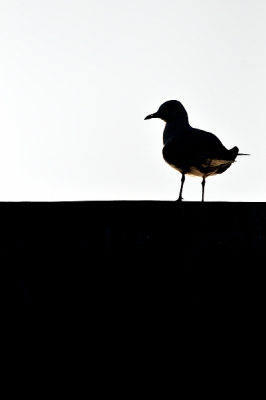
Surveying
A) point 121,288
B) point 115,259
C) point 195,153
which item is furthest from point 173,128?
point 121,288

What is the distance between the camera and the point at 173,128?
10.1m

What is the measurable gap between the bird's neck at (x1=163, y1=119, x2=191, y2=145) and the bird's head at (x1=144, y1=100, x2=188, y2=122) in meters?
0.08

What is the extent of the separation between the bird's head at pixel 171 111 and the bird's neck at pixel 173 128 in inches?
3.1

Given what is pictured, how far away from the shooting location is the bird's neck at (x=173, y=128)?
984 centimetres

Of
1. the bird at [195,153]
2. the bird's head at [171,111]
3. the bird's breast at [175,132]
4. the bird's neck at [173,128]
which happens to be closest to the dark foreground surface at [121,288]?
the bird at [195,153]

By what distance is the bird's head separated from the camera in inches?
408

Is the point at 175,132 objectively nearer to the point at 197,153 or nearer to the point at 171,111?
the point at 171,111

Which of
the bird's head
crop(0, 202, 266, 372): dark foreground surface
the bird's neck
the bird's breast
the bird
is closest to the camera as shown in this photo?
crop(0, 202, 266, 372): dark foreground surface

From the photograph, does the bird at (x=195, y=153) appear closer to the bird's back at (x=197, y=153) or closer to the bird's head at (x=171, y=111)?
the bird's back at (x=197, y=153)

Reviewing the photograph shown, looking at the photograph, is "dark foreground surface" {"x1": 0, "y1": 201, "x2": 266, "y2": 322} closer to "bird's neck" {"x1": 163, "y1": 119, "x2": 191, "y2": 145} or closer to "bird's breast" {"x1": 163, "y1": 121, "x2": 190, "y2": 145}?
"bird's breast" {"x1": 163, "y1": 121, "x2": 190, "y2": 145}

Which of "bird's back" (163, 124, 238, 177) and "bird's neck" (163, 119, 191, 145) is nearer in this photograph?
"bird's back" (163, 124, 238, 177)

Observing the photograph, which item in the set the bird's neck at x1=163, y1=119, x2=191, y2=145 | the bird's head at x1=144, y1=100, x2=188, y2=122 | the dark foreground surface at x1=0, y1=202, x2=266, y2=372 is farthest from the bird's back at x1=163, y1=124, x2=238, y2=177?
the dark foreground surface at x1=0, y1=202, x2=266, y2=372

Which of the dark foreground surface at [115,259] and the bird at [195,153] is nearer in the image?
the dark foreground surface at [115,259]

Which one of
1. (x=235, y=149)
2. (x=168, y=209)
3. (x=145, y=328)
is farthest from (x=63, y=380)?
(x=235, y=149)
